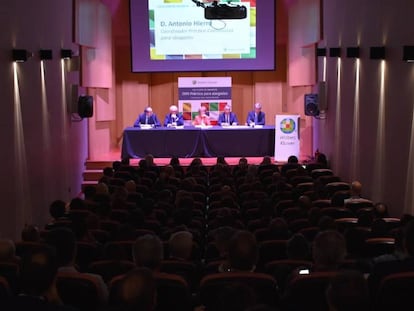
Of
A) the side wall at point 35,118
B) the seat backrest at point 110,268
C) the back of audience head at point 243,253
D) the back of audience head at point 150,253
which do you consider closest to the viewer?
the back of audience head at point 243,253

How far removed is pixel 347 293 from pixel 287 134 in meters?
11.1

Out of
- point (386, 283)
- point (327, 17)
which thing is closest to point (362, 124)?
point (327, 17)

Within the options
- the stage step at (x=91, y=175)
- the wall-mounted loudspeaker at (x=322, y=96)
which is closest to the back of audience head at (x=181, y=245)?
the stage step at (x=91, y=175)

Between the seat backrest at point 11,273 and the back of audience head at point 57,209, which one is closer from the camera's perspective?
the seat backrest at point 11,273

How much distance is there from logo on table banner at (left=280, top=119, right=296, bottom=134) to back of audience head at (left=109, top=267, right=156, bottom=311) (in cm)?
1120

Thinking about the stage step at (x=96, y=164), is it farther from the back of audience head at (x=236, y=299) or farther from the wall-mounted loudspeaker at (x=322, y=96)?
the back of audience head at (x=236, y=299)

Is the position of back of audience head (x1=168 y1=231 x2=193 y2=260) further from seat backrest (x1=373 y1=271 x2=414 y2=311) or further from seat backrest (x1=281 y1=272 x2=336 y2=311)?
seat backrest (x1=373 y1=271 x2=414 y2=311)

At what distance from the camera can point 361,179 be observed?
11242 millimetres

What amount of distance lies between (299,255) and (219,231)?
629 mm

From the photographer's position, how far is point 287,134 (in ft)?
46.1

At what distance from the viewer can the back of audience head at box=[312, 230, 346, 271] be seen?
13.5ft

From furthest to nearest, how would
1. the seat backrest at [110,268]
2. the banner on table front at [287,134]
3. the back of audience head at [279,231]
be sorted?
1. the banner on table front at [287,134]
2. the back of audience head at [279,231]
3. the seat backrest at [110,268]

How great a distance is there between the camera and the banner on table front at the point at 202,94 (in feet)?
54.3

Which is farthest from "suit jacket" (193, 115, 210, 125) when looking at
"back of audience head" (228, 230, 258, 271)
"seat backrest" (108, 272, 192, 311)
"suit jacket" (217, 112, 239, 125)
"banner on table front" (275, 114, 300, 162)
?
"seat backrest" (108, 272, 192, 311)
